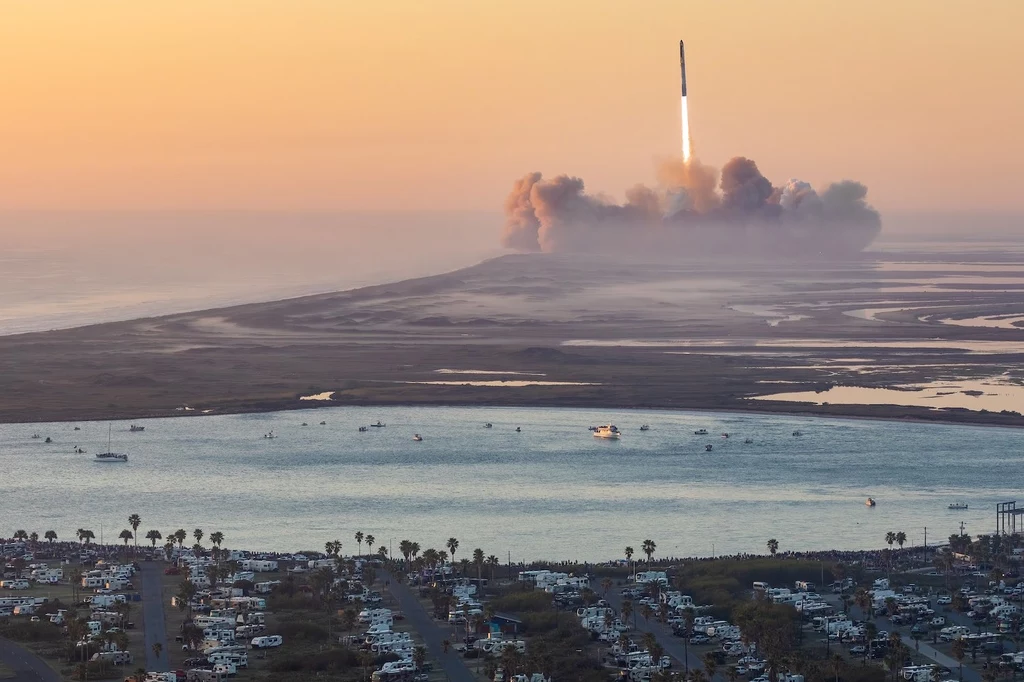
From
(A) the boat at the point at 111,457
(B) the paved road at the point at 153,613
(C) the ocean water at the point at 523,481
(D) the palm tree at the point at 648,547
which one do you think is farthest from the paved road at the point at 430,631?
(A) the boat at the point at 111,457

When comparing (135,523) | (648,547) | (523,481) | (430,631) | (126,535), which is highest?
(135,523)

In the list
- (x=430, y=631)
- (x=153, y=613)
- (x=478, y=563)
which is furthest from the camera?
(x=478, y=563)

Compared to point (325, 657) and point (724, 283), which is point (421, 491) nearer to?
point (325, 657)

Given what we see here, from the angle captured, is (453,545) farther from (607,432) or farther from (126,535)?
(607,432)

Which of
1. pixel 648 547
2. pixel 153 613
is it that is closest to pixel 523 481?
pixel 648 547

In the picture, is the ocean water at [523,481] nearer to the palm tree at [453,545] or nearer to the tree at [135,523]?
the tree at [135,523]

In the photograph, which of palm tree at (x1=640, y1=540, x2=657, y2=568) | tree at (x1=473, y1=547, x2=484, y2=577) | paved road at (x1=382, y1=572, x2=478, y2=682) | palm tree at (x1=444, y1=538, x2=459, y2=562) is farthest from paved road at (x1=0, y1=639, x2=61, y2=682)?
palm tree at (x1=640, y1=540, x2=657, y2=568)

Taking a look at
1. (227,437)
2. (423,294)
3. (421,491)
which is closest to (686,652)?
(421,491)
